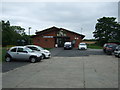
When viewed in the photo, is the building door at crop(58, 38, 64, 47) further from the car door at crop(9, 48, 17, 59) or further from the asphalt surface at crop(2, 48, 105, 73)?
the car door at crop(9, 48, 17, 59)

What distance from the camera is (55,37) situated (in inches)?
1793

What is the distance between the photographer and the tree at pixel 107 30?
176 ft

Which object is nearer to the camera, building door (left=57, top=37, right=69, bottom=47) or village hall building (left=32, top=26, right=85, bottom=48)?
village hall building (left=32, top=26, right=85, bottom=48)

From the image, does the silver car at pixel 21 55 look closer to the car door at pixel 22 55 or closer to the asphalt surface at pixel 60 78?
the car door at pixel 22 55

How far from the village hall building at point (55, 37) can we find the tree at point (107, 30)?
37.9 feet

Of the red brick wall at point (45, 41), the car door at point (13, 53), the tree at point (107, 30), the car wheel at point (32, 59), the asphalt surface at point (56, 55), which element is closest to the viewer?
the asphalt surface at point (56, 55)

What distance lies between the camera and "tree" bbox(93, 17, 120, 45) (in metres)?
53.7

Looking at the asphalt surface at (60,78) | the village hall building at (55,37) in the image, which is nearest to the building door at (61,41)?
the village hall building at (55,37)

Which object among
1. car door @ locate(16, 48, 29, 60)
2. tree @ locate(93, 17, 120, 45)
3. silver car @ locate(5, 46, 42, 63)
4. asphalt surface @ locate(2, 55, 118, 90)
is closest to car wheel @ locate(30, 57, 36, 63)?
silver car @ locate(5, 46, 42, 63)

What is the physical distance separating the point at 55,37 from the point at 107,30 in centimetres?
1903

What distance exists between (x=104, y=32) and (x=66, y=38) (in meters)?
15.7

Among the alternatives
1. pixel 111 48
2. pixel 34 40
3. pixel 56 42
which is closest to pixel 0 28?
pixel 34 40

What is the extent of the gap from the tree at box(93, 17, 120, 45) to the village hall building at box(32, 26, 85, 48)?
11.6m

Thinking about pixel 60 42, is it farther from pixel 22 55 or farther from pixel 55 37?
pixel 22 55
